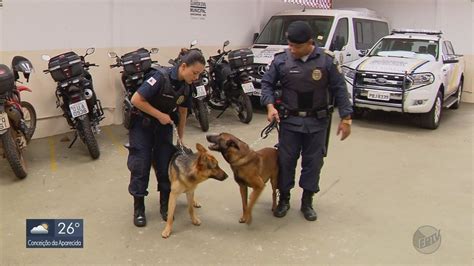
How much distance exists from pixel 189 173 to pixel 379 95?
13.4 ft

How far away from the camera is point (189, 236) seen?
312 cm

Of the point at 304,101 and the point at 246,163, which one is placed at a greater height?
the point at 304,101

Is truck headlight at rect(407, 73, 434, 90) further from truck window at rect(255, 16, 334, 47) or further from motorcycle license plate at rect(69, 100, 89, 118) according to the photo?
motorcycle license plate at rect(69, 100, 89, 118)

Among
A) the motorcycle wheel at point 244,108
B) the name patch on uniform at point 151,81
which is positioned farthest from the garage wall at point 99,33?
the name patch on uniform at point 151,81

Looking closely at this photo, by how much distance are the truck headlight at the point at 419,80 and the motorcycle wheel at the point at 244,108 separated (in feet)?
7.25

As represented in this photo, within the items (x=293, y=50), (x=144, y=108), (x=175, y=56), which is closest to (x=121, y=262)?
(x=144, y=108)

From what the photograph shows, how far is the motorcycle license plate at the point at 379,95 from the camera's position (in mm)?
6207

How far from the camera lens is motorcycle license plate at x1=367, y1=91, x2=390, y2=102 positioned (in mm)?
6207

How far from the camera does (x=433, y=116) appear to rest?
636 cm

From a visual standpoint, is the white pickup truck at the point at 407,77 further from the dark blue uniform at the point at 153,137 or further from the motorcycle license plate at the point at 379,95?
the dark blue uniform at the point at 153,137

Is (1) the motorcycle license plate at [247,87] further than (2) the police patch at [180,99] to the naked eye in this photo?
Yes

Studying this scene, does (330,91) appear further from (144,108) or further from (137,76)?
(137,76)

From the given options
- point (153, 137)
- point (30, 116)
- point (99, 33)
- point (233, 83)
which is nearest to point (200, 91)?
point (233, 83)

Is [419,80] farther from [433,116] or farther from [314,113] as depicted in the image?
[314,113]
